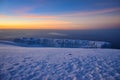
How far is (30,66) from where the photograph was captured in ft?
21.6

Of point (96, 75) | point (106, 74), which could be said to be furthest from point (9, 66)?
point (106, 74)

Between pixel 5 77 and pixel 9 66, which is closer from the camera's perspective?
pixel 5 77

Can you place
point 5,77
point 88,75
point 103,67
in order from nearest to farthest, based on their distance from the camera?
point 5,77, point 88,75, point 103,67

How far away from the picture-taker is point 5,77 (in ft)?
17.2

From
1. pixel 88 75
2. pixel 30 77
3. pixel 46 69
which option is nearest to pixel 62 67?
pixel 46 69

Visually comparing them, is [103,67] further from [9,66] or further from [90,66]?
[9,66]

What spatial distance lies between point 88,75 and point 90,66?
4.42 feet

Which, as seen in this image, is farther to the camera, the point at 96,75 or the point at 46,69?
the point at 46,69

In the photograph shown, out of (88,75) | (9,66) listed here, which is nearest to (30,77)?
(9,66)

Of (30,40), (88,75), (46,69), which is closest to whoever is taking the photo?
(88,75)

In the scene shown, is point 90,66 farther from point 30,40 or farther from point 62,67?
point 30,40

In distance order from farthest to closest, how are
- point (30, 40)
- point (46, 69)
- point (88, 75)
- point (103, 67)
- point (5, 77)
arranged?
1. point (30, 40)
2. point (103, 67)
3. point (46, 69)
4. point (88, 75)
5. point (5, 77)

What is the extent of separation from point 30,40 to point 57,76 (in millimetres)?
30803

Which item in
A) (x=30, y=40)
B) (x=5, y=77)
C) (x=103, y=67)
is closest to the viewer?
(x=5, y=77)
